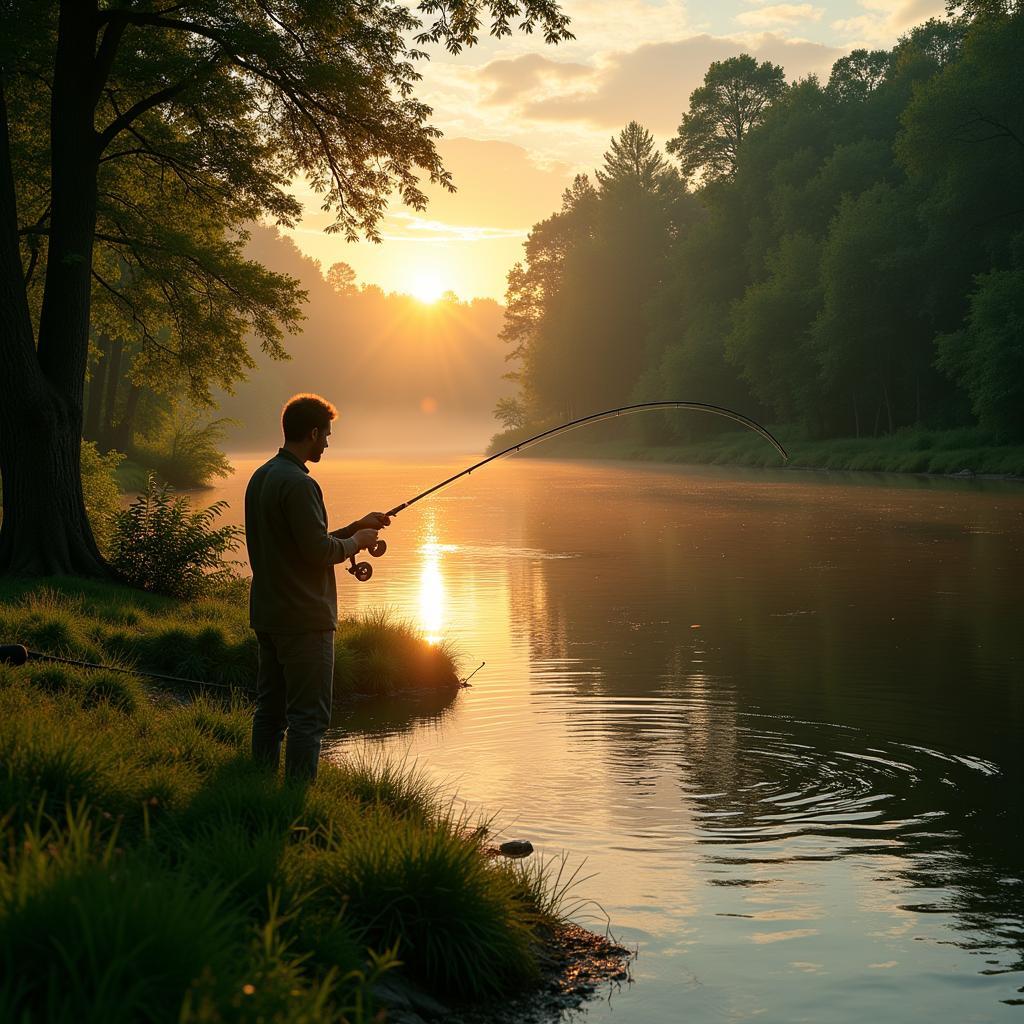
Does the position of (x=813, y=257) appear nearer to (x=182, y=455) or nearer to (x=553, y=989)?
(x=182, y=455)

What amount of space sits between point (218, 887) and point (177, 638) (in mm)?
7355

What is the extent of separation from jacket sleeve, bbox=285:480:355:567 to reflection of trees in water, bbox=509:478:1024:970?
284 cm

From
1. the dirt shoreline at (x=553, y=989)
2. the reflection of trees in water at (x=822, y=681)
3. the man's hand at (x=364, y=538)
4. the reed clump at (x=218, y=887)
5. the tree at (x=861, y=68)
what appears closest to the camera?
the reed clump at (x=218, y=887)

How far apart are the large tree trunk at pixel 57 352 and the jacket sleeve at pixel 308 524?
781 centimetres

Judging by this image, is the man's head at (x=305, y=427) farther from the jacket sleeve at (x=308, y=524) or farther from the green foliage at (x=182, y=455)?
the green foliage at (x=182, y=455)

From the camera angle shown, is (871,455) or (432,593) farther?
(871,455)

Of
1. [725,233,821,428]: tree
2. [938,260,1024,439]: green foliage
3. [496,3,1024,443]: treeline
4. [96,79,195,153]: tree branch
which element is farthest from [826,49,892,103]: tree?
[96,79,195,153]: tree branch

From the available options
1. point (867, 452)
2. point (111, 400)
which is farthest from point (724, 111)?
point (111, 400)

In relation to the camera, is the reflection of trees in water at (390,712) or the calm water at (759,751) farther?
the reflection of trees in water at (390,712)

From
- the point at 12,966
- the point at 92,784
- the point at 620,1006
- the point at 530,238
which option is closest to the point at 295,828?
the point at 92,784

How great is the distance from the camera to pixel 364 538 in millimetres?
6879

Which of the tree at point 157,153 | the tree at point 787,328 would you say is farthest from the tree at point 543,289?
the tree at point 157,153

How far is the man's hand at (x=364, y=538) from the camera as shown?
22.1ft

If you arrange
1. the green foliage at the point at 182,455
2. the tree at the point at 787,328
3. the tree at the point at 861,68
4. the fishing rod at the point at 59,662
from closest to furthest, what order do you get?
the fishing rod at the point at 59,662
the green foliage at the point at 182,455
the tree at the point at 787,328
the tree at the point at 861,68
